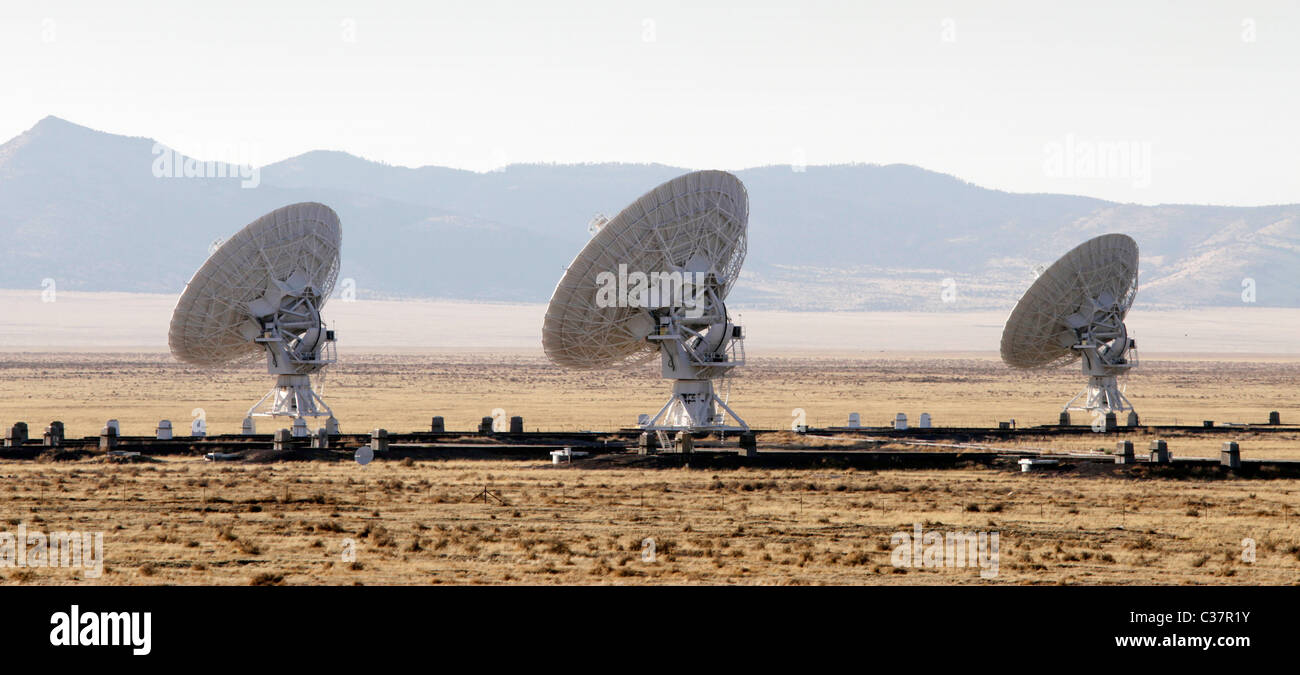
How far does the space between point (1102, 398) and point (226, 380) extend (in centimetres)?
8886

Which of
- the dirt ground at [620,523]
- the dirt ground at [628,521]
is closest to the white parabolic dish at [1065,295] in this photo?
the dirt ground at [628,521]

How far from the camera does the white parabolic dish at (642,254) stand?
51906mm

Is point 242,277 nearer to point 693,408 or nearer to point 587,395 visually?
point 693,408

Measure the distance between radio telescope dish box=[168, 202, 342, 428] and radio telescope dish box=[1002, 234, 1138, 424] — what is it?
31.8m

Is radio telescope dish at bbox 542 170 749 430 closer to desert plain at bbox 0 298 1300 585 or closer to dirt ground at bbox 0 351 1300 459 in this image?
dirt ground at bbox 0 351 1300 459

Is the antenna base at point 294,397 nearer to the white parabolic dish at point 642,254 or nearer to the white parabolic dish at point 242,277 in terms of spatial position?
the white parabolic dish at point 242,277

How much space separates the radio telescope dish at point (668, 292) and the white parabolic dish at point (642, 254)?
37mm
